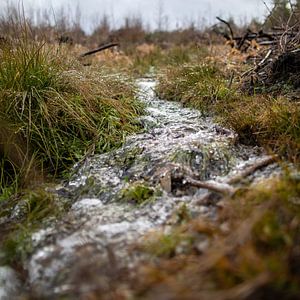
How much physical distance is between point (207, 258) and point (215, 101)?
273cm

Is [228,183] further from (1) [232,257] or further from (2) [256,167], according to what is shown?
(1) [232,257]

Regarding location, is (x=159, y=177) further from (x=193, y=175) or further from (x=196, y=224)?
(x=196, y=224)

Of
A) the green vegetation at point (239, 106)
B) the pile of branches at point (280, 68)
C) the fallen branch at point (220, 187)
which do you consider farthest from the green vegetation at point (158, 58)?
the fallen branch at point (220, 187)

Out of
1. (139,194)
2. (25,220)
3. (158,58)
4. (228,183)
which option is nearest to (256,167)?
(228,183)

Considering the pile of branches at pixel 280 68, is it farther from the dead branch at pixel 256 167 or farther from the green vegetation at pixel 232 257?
the green vegetation at pixel 232 257

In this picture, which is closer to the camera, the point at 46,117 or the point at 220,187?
the point at 220,187

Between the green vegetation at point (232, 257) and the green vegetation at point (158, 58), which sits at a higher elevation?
the green vegetation at point (158, 58)

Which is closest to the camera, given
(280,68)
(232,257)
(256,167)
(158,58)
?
(232,257)

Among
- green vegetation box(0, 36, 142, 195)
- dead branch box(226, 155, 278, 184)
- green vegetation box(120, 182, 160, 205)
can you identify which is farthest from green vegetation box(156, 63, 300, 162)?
green vegetation box(0, 36, 142, 195)

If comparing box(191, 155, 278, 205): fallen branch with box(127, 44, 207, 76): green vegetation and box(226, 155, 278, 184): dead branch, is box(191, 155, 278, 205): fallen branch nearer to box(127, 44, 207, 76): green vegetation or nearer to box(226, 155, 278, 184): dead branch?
box(226, 155, 278, 184): dead branch

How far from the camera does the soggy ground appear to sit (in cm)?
138

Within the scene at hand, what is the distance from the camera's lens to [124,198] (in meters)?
2.08

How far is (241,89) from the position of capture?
386 cm

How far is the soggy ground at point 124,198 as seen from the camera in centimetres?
138
